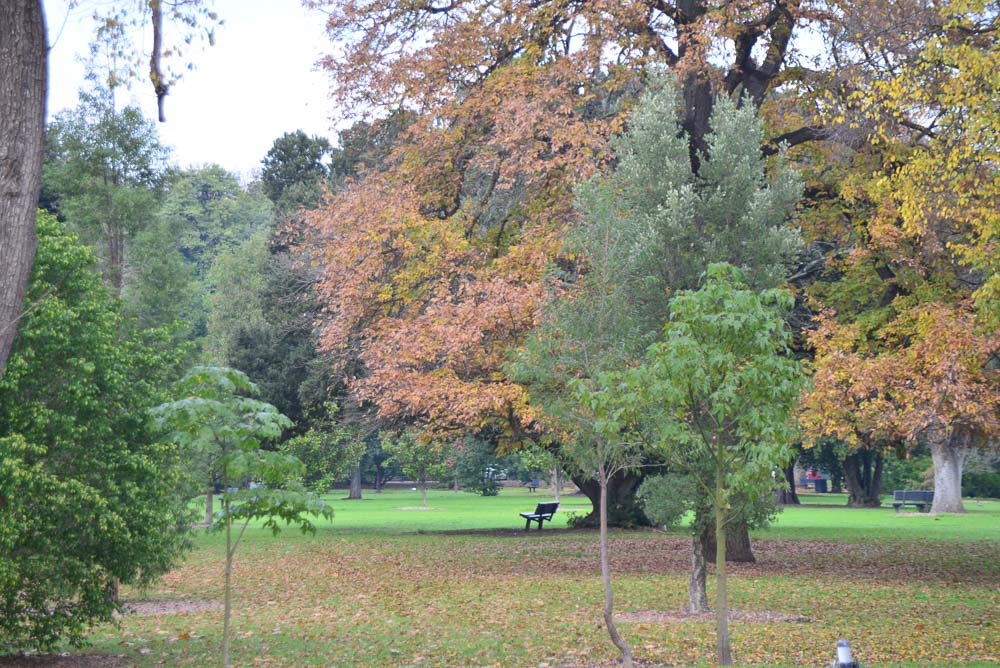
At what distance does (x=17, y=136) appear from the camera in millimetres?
6730

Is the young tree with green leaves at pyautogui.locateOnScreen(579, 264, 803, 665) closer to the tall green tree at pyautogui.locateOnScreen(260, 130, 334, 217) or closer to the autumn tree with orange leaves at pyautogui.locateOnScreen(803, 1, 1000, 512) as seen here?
the autumn tree with orange leaves at pyautogui.locateOnScreen(803, 1, 1000, 512)

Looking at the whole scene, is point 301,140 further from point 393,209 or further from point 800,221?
point 800,221

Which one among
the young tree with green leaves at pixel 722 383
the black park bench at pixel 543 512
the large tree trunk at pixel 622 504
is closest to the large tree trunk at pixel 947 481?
the large tree trunk at pixel 622 504

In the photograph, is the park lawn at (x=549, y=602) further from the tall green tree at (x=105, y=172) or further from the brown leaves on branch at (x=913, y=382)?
the tall green tree at (x=105, y=172)

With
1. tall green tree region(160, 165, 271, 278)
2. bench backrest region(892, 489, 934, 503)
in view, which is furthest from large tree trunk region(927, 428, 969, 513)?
tall green tree region(160, 165, 271, 278)

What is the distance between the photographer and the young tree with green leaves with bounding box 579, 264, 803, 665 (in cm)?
1023

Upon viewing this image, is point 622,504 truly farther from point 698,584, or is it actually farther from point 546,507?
point 698,584

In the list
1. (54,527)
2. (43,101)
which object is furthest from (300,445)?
(43,101)

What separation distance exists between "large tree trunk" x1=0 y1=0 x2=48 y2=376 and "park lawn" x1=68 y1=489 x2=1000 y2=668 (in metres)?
6.29

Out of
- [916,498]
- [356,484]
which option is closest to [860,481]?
[916,498]

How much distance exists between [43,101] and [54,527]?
237 inches

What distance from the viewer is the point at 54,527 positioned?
11.4 m

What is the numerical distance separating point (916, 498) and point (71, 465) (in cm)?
4332

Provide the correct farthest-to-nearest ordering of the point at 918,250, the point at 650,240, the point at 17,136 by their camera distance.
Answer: the point at 918,250
the point at 650,240
the point at 17,136
